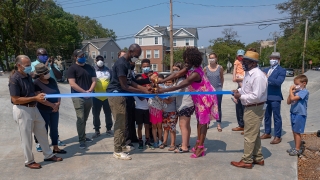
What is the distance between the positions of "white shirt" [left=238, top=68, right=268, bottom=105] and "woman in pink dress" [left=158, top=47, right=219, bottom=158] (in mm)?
745

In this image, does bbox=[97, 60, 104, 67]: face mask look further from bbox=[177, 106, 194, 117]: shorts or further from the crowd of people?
bbox=[177, 106, 194, 117]: shorts

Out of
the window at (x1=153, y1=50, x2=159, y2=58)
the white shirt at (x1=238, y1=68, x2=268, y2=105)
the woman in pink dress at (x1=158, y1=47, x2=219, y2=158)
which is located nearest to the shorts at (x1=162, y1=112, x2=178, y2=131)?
the woman in pink dress at (x1=158, y1=47, x2=219, y2=158)

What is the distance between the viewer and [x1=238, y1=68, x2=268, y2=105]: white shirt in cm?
412

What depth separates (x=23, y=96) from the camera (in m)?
4.32

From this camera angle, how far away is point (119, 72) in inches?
180

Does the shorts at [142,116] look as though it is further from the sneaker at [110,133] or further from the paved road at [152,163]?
the sneaker at [110,133]

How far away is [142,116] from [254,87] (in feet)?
7.72

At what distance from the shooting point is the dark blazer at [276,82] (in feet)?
18.1

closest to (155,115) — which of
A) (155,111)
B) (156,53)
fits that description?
(155,111)

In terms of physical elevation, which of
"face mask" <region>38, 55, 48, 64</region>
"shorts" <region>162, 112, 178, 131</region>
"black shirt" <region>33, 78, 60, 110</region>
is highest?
"face mask" <region>38, 55, 48, 64</region>

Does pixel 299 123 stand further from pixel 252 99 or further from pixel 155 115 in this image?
pixel 155 115

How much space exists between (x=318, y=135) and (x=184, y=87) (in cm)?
330

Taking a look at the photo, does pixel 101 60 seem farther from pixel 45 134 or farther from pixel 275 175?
pixel 275 175

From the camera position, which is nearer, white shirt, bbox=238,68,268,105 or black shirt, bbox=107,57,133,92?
white shirt, bbox=238,68,268,105
